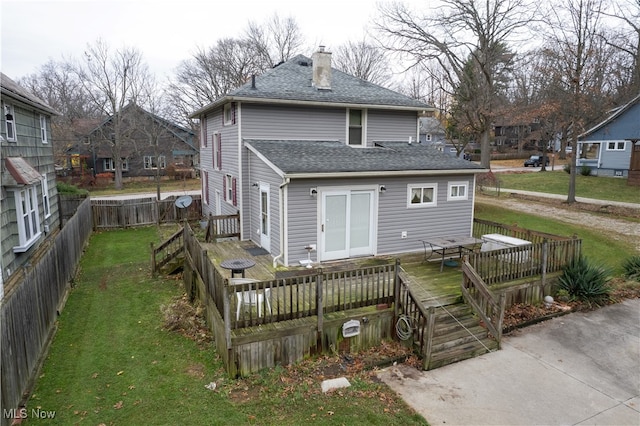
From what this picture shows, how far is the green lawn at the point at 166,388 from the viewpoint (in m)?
5.82

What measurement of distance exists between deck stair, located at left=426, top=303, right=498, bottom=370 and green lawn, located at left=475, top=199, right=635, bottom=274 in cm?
688

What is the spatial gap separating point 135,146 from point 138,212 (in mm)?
18388

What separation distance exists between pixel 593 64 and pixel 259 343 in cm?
2356

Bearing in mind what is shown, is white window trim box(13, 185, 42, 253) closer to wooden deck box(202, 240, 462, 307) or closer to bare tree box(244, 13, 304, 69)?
wooden deck box(202, 240, 462, 307)

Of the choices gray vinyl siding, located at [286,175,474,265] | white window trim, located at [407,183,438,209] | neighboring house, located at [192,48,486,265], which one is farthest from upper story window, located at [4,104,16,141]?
white window trim, located at [407,183,438,209]

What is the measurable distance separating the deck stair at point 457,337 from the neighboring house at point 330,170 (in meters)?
3.96

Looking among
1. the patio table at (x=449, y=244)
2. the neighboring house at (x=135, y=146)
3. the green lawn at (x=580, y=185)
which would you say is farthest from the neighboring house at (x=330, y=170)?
the neighboring house at (x=135, y=146)

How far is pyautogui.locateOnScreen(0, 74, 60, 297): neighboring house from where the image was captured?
11.2 metres

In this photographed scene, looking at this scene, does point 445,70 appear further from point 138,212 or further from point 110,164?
point 110,164

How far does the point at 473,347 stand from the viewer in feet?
25.8

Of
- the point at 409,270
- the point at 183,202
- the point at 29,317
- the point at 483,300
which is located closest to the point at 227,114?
the point at 183,202

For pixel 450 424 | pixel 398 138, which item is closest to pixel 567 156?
pixel 398 138

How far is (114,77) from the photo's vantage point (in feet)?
107

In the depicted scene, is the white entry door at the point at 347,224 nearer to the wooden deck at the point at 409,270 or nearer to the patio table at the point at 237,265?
the wooden deck at the point at 409,270
